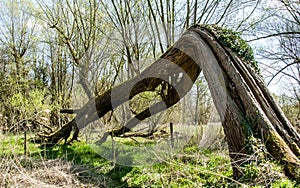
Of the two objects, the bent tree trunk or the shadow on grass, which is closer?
the bent tree trunk

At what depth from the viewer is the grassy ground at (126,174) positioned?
3.03m

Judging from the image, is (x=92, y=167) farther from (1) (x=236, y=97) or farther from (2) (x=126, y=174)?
(1) (x=236, y=97)

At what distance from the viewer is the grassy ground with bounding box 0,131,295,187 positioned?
3.03 m

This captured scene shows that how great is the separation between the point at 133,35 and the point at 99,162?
13.6ft

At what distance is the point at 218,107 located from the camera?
4.11m

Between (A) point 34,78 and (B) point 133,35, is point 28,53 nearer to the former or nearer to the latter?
(A) point 34,78

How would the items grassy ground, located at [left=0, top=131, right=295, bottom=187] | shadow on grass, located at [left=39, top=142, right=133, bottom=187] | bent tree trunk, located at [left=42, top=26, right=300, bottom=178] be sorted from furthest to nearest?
1. shadow on grass, located at [left=39, top=142, right=133, bottom=187]
2. bent tree trunk, located at [left=42, top=26, right=300, bottom=178]
3. grassy ground, located at [left=0, top=131, right=295, bottom=187]

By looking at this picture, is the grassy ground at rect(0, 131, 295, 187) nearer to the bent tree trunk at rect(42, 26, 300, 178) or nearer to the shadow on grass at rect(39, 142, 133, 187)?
the shadow on grass at rect(39, 142, 133, 187)

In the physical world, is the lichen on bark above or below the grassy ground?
above

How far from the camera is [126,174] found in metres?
5.05

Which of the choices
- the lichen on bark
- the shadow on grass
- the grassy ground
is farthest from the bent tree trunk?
the shadow on grass

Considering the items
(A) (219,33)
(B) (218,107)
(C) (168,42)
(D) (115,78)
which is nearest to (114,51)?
(D) (115,78)

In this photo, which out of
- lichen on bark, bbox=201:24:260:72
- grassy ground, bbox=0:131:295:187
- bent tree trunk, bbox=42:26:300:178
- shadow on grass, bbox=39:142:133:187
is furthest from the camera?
shadow on grass, bbox=39:142:133:187

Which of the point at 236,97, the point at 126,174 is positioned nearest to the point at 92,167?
the point at 126,174
